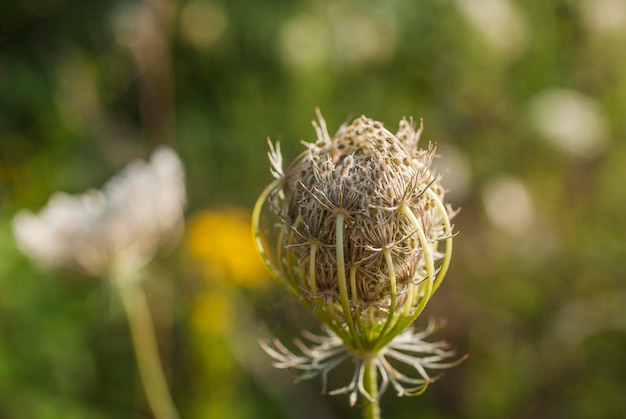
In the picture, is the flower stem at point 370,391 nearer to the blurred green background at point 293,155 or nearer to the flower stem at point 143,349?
A: the flower stem at point 143,349

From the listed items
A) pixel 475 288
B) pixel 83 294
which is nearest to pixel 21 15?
pixel 83 294

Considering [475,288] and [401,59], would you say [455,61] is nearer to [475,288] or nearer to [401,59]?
[401,59]

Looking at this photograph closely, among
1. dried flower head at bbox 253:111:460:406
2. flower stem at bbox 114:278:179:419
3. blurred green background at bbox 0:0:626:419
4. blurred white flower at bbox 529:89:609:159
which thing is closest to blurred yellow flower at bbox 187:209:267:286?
blurred green background at bbox 0:0:626:419

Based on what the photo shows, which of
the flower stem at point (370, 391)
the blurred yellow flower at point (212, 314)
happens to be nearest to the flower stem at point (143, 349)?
the blurred yellow flower at point (212, 314)

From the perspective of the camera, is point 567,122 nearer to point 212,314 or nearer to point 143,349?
point 212,314

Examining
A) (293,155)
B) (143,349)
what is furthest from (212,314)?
(293,155)

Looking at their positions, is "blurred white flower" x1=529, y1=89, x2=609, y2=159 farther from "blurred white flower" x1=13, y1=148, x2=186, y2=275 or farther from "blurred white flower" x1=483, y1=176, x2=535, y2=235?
"blurred white flower" x1=13, y1=148, x2=186, y2=275
